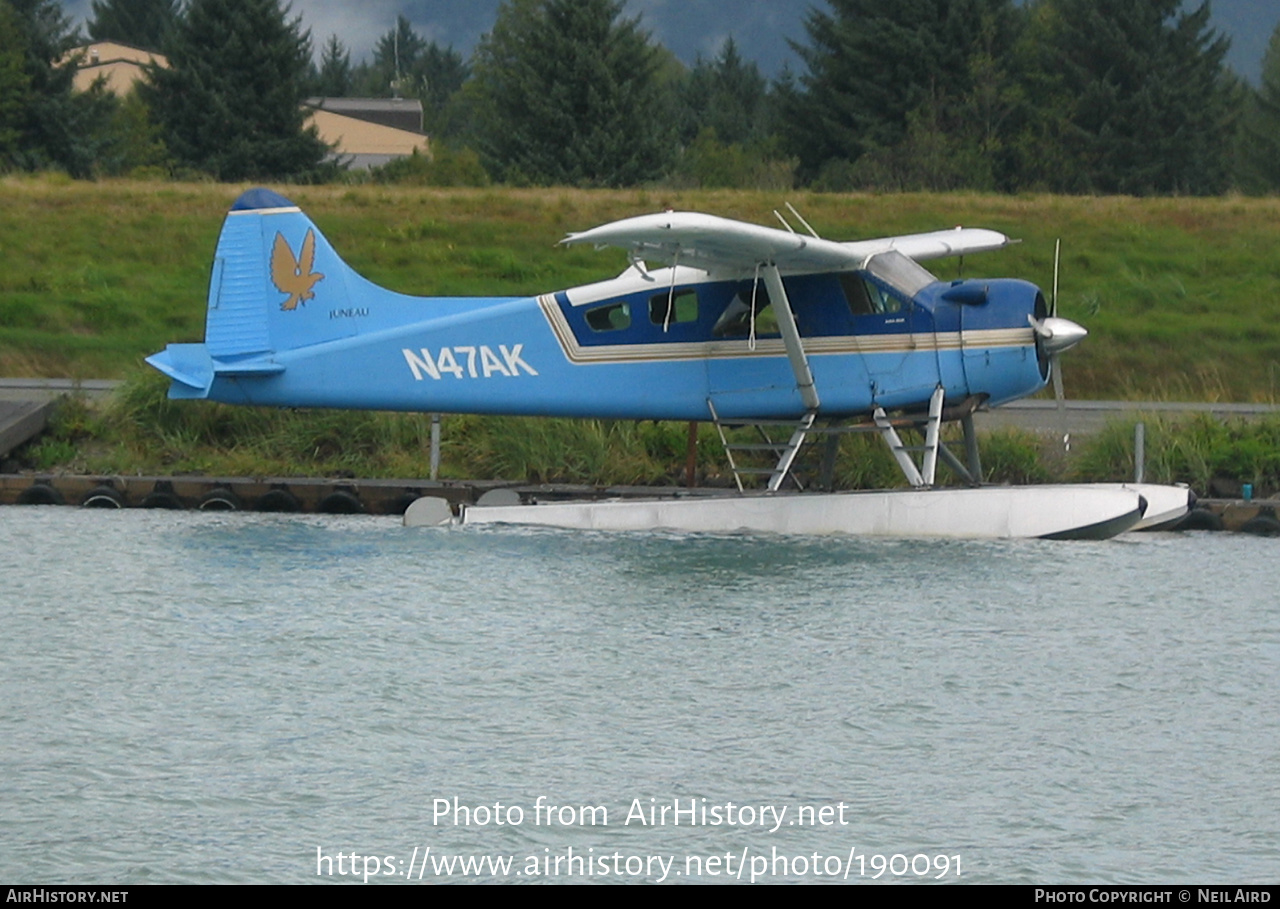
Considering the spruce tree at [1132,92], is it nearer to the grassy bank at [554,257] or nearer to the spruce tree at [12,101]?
the grassy bank at [554,257]

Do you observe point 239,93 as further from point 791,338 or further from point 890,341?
point 890,341

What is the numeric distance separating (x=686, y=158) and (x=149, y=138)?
16.6 m

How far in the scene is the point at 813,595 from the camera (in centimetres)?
1341

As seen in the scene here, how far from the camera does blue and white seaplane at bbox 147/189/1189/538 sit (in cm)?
1515

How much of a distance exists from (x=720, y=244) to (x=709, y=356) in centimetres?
156

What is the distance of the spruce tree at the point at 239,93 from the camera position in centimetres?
4941

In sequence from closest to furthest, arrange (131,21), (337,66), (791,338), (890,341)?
(791,338) → (890,341) → (131,21) → (337,66)

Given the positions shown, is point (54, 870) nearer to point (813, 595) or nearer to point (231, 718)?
point (231, 718)

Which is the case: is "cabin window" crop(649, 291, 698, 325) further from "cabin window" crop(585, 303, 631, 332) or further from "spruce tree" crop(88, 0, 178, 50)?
"spruce tree" crop(88, 0, 178, 50)

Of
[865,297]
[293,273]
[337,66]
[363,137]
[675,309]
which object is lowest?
[675,309]

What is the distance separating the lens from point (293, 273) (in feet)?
54.2

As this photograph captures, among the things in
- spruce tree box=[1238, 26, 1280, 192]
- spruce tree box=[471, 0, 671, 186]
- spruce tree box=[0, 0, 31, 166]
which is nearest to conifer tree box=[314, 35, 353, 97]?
spruce tree box=[1238, 26, 1280, 192]

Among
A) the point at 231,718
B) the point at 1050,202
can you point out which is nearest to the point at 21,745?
the point at 231,718

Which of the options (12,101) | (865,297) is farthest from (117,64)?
(865,297)
